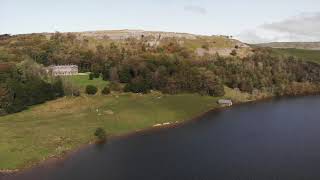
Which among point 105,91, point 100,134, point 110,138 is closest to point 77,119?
point 100,134

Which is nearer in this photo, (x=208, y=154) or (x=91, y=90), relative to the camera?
(x=208, y=154)

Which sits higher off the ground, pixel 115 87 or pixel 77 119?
pixel 115 87

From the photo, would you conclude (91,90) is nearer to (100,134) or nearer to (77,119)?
(77,119)

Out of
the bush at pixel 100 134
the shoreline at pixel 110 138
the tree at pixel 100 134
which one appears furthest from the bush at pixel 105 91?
the bush at pixel 100 134

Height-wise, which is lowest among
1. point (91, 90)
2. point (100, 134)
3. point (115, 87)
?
point (100, 134)

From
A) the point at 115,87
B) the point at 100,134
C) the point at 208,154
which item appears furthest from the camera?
the point at 115,87

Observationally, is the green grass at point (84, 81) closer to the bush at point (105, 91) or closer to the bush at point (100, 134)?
the bush at point (105, 91)

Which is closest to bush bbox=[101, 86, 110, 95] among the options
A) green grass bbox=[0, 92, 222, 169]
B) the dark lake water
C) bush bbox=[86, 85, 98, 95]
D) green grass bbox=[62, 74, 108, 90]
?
bush bbox=[86, 85, 98, 95]
